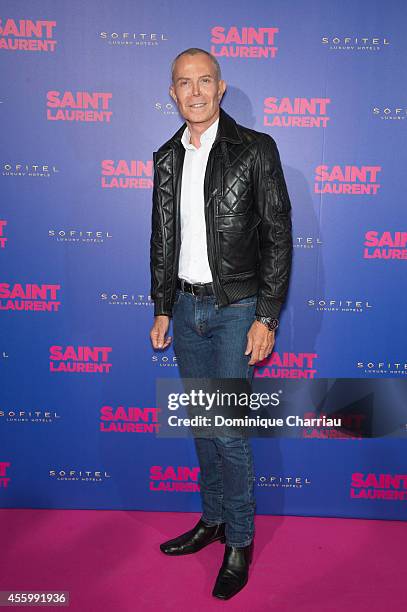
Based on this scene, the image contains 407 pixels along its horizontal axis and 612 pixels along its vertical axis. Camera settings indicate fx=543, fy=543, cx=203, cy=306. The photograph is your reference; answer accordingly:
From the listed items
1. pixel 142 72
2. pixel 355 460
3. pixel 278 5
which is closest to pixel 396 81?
pixel 278 5

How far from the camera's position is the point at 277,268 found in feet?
6.37

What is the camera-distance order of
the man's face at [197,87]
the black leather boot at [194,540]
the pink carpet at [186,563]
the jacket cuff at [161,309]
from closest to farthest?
the man's face at [197,87] < the pink carpet at [186,563] < the jacket cuff at [161,309] < the black leather boot at [194,540]

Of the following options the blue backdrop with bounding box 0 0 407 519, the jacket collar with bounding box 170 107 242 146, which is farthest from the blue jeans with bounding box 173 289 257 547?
the jacket collar with bounding box 170 107 242 146

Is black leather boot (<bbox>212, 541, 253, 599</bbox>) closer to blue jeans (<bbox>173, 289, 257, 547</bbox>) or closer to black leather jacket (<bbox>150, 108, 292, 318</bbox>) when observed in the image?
blue jeans (<bbox>173, 289, 257, 547</bbox>)

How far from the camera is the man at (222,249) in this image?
193cm

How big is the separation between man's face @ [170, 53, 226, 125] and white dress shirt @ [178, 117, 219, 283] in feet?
0.25

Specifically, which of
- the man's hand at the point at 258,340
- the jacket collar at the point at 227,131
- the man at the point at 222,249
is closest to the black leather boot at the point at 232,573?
the man at the point at 222,249

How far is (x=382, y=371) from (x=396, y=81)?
128 cm

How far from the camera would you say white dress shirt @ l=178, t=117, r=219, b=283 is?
1.99 m

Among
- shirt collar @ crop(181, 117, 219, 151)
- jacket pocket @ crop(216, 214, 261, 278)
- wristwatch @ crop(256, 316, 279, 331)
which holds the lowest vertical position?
wristwatch @ crop(256, 316, 279, 331)

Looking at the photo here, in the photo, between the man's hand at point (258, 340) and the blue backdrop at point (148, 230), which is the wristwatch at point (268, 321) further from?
the blue backdrop at point (148, 230)

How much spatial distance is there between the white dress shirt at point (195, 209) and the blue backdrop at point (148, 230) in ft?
1.52

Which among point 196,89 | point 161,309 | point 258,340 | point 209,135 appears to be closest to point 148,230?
point 161,309

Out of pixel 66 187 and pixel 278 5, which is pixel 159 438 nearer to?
pixel 66 187
